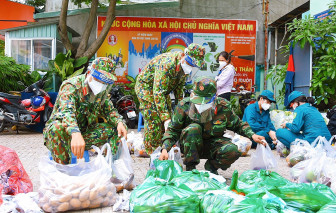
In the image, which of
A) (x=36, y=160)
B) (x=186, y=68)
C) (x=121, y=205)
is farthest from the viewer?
(x=36, y=160)

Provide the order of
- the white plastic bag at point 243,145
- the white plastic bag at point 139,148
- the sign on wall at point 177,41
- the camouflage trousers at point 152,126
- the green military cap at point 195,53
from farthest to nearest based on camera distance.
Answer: the sign on wall at point 177,41
the white plastic bag at point 243,145
the white plastic bag at point 139,148
the camouflage trousers at point 152,126
the green military cap at point 195,53

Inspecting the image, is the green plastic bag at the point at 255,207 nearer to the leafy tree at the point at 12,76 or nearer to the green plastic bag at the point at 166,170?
the green plastic bag at the point at 166,170

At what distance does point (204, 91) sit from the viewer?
314 centimetres

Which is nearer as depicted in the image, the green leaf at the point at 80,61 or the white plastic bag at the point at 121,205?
the white plastic bag at the point at 121,205

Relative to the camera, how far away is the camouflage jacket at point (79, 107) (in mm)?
2934

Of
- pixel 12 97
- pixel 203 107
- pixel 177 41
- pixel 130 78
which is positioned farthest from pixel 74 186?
pixel 177 41

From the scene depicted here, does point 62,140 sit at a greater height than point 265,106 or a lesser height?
lesser

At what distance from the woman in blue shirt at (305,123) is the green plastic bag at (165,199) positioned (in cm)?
302

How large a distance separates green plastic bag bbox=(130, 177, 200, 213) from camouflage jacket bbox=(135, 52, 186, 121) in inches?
61.1

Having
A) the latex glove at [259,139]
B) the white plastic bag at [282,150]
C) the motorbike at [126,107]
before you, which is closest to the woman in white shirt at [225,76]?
the white plastic bag at [282,150]

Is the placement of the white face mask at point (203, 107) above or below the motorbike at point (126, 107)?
above

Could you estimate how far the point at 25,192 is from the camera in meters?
2.95

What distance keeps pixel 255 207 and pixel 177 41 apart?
950 centimetres

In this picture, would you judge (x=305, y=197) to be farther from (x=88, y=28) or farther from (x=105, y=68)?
(x=88, y=28)
